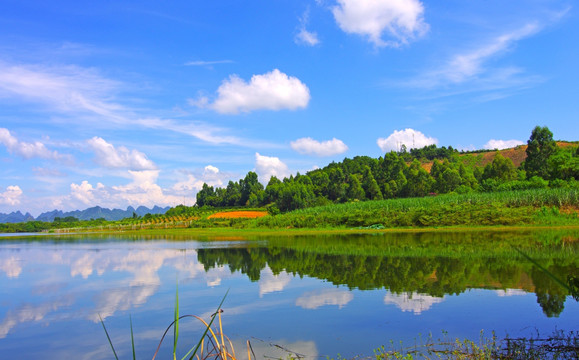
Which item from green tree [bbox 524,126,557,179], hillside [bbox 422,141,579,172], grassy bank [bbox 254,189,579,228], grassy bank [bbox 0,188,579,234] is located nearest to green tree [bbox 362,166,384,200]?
grassy bank [bbox 0,188,579,234]

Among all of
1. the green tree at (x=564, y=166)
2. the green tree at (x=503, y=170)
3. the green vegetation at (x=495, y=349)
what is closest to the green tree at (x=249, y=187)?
the green tree at (x=503, y=170)

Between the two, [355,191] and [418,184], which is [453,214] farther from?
[355,191]

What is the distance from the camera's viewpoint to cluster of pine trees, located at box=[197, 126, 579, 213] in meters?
61.4

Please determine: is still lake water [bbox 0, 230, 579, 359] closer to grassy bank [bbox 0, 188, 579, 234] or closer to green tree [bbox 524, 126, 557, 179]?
grassy bank [bbox 0, 188, 579, 234]

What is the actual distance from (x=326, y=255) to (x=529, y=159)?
5619 cm

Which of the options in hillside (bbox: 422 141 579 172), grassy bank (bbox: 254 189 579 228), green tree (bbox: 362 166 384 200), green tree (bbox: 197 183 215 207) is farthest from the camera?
green tree (bbox: 197 183 215 207)

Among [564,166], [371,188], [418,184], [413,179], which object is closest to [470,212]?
[564,166]

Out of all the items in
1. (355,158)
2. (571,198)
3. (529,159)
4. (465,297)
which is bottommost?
(465,297)

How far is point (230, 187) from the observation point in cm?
14975

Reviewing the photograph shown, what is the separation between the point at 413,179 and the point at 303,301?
76.1 metres

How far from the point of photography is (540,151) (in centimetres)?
6688

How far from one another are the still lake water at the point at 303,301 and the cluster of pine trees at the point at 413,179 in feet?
134

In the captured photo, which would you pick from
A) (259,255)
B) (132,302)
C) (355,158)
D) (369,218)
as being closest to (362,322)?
(132,302)

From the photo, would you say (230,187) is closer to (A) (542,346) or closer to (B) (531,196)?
(B) (531,196)
